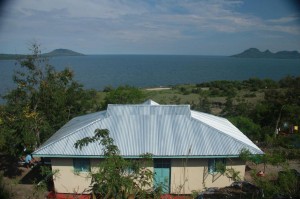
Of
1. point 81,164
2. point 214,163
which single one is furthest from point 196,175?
point 81,164

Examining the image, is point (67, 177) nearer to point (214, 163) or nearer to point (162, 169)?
point (162, 169)

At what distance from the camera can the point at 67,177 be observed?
1311 cm

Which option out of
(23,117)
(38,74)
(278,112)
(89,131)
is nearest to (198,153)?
(89,131)

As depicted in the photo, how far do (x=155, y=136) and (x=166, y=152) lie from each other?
1.10m

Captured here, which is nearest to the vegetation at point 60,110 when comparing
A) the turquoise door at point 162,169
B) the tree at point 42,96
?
the tree at point 42,96

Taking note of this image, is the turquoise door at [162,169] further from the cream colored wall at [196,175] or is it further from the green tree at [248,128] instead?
the green tree at [248,128]

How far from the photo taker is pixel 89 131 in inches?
540

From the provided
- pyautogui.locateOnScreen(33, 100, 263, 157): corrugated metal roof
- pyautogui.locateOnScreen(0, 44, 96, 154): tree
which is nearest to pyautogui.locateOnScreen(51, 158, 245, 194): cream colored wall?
pyautogui.locateOnScreen(33, 100, 263, 157): corrugated metal roof

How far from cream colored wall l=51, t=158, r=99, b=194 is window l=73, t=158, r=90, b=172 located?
140 mm

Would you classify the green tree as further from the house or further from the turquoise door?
the turquoise door

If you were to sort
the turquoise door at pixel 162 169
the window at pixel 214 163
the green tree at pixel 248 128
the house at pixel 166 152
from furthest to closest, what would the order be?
the green tree at pixel 248 128, the turquoise door at pixel 162 169, the window at pixel 214 163, the house at pixel 166 152

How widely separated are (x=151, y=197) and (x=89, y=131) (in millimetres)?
7644

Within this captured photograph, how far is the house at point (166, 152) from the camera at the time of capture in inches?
493

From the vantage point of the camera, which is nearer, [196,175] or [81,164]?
[196,175]
